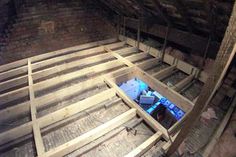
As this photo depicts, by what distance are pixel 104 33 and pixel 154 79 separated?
2.13m

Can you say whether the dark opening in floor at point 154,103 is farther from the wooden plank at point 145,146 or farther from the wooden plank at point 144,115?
the wooden plank at point 145,146

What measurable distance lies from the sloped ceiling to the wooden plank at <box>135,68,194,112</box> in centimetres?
92

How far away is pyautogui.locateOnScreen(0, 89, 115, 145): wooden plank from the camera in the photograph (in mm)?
1904

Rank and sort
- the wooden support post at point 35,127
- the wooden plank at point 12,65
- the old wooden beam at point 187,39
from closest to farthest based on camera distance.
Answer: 1. the wooden support post at point 35,127
2. the old wooden beam at point 187,39
3. the wooden plank at point 12,65

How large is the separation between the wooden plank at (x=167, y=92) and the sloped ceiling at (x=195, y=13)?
0.92 meters

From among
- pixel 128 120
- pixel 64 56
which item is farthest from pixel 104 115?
pixel 64 56

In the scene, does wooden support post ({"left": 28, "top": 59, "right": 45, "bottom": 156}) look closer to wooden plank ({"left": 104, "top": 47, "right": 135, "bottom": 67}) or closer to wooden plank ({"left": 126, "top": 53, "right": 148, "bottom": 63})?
wooden plank ({"left": 104, "top": 47, "right": 135, "bottom": 67})

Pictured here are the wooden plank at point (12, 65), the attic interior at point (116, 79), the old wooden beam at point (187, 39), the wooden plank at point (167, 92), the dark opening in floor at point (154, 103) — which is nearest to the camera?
the attic interior at point (116, 79)

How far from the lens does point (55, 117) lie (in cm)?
213

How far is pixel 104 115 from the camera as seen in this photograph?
7.64ft

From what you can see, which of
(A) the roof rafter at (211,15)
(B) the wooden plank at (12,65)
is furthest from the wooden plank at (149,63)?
(B) the wooden plank at (12,65)

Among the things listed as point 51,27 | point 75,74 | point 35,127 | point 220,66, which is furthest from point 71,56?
point 220,66

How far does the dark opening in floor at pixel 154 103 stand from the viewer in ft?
11.6

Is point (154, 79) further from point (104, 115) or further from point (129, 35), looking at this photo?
point (129, 35)
